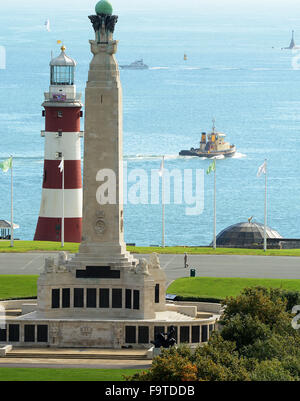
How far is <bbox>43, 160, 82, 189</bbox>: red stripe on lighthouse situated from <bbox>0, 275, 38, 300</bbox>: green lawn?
13649 millimetres

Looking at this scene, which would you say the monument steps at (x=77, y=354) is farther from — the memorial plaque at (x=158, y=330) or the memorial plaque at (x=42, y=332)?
the memorial plaque at (x=158, y=330)

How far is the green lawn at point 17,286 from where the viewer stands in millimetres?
75062

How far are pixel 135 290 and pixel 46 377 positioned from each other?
1127 cm

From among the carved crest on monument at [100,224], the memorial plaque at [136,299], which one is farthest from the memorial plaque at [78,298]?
the carved crest on monument at [100,224]

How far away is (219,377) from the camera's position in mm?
46750

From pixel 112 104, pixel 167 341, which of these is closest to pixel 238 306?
pixel 167 341

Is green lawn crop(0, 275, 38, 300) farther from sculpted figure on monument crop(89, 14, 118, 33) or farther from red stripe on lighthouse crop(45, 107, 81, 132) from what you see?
sculpted figure on monument crop(89, 14, 118, 33)

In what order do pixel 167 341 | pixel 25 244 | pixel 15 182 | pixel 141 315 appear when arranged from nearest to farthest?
pixel 167 341
pixel 141 315
pixel 25 244
pixel 15 182

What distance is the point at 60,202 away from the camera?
9144 centimetres

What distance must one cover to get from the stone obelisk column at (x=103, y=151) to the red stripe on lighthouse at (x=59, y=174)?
24494 millimetres

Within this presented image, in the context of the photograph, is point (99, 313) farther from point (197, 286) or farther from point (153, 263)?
point (197, 286)

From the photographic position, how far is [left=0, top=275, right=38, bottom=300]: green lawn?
75.1 metres

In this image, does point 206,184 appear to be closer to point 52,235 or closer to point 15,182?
point 15,182

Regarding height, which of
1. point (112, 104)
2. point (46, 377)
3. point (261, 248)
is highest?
point (112, 104)
